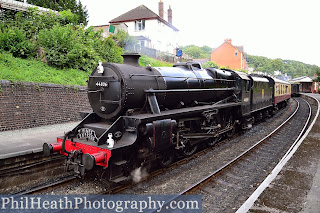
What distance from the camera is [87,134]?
5.90 m

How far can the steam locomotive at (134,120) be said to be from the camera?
17.7 ft

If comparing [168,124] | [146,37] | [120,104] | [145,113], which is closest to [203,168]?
[168,124]

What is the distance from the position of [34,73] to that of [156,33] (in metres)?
25.6

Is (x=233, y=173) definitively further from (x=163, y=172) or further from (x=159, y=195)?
(x=159, y=195)

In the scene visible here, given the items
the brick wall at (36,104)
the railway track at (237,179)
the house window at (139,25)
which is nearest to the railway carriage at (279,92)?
the railway track at (237,179)

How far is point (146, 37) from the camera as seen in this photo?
3369 centimetres

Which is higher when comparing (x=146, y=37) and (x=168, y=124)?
(x=146, y=37)

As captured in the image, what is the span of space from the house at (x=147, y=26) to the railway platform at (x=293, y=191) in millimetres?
27915

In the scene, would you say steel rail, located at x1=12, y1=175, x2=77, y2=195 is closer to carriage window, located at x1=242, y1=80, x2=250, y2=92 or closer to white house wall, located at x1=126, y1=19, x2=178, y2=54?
carriage window, located at x1=242, y1=80, x2=250, y2=92

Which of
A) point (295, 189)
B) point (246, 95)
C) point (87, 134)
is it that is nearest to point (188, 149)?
point (295, 189)

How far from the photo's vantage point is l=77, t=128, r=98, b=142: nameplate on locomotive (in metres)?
5.73

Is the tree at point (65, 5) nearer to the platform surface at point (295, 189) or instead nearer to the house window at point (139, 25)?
the house window at point (139, 25)

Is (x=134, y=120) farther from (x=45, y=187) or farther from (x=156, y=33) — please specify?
(x=156, y=33)

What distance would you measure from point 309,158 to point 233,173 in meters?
2.65
